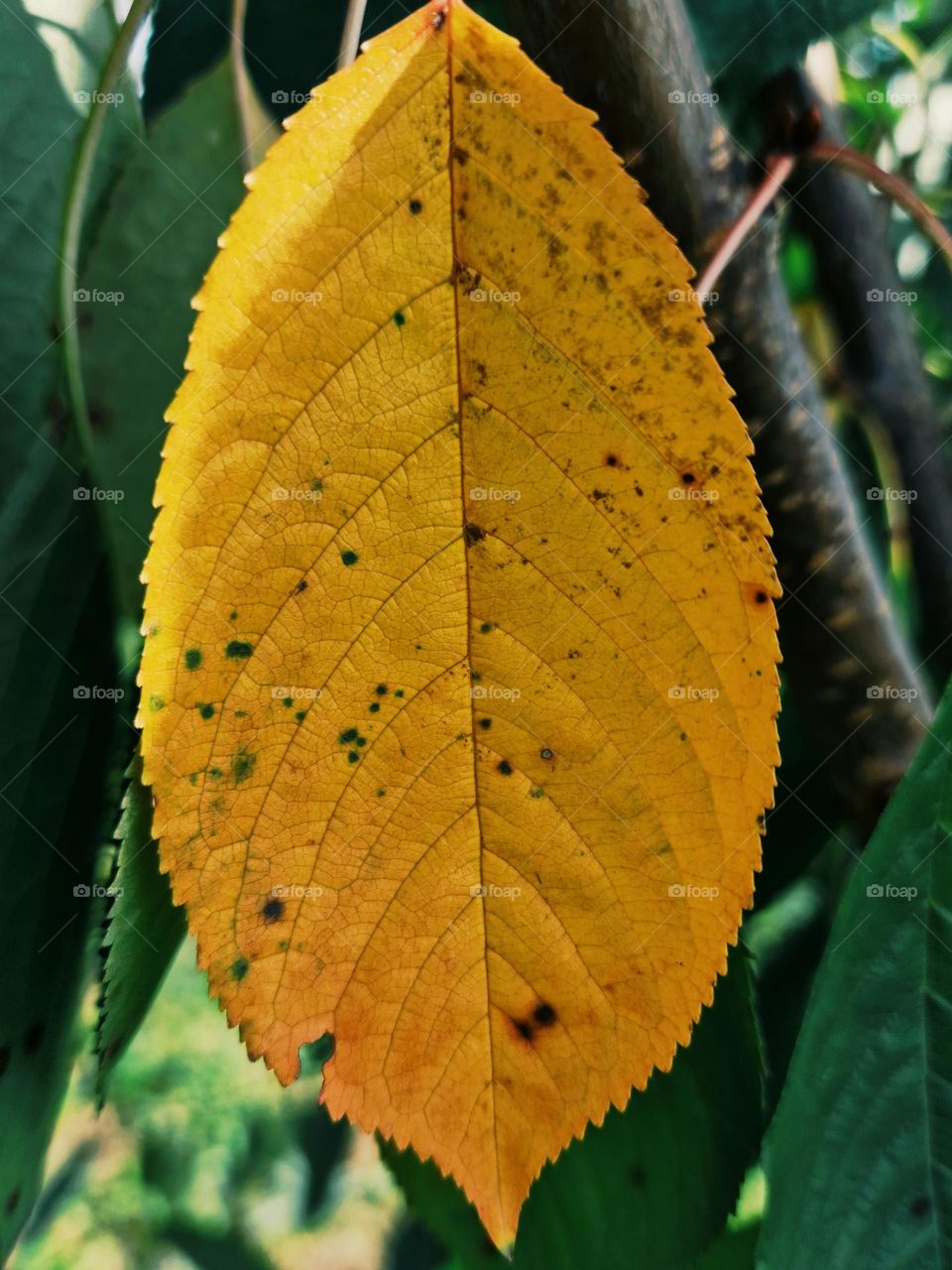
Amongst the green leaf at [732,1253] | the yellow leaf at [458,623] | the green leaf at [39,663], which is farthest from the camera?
the green leaf at [732,1253]

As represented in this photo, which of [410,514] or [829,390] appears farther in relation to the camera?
[829,390]

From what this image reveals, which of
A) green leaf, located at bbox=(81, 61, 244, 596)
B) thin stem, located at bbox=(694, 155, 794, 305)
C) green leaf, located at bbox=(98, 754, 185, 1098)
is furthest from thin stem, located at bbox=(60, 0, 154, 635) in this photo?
thin stem, located at bbox=(694, 155, 794, 305)

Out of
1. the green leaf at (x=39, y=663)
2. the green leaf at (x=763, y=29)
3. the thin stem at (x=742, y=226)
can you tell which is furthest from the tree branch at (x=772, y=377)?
the green leaf at (x=39, y=663)

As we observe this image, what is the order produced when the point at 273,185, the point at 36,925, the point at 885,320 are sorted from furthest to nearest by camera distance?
the point at 885,320 → the point at 36,925 → the point at 273,185

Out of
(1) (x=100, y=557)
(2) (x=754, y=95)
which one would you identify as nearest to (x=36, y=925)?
(1) (x=100, y=557)

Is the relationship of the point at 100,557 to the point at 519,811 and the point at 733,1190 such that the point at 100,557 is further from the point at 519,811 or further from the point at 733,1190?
the point at 733,1190

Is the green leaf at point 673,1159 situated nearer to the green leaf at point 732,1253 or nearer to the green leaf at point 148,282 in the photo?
the green leaf at point 732,1253

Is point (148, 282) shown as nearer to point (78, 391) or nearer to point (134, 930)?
point (78, 391)
